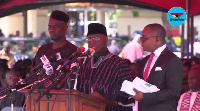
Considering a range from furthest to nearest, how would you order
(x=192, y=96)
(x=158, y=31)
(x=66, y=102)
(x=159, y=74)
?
(x=192, y=96), (x=158, y=31), (x=159, y=74), (x=66, y=102)

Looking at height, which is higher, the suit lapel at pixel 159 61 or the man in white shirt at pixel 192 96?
the suit lapel at pixel 159 61

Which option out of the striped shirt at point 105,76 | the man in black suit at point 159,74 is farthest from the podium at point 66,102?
the man in black suit at point 159,74

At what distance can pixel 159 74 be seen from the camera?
590cm

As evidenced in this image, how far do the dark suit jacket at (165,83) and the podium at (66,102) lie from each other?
48 centimetres

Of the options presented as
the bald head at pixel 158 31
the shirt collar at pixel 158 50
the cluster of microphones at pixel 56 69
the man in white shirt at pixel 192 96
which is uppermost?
the bald head at pixel 158 31

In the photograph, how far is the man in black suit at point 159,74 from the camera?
582cm

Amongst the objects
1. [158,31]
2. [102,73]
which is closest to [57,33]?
[102,73]

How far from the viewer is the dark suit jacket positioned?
5816mm

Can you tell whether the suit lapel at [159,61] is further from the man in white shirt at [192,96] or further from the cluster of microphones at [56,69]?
the man in white shirt at [192,96]

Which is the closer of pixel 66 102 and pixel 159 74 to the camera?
pixel 66 102

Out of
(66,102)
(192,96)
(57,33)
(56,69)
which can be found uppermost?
(57,33)

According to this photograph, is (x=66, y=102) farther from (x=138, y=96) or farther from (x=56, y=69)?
(x=138, y=96)

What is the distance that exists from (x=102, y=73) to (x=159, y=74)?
734 millimetres

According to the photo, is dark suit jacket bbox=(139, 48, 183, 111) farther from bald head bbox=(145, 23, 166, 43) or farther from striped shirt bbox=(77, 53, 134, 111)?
striped shirt bbox=(77, 53, 134, 111)
